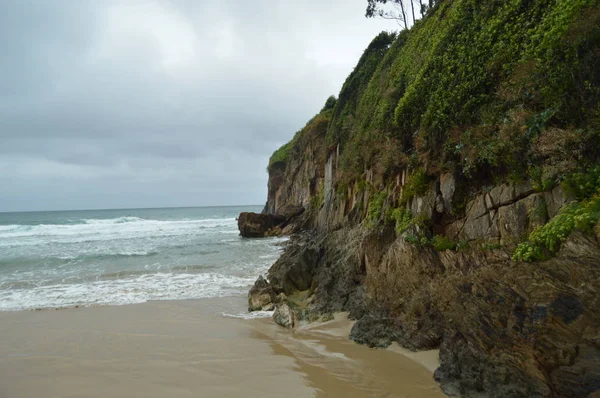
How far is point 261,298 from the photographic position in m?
11.0

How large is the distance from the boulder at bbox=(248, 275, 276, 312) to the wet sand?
0.97 metres

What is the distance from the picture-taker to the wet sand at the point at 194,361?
5.64m

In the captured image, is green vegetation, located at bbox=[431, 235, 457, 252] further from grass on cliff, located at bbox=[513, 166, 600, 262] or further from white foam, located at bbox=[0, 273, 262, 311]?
white foam, located at bbox=[0, 273, 262, 311]

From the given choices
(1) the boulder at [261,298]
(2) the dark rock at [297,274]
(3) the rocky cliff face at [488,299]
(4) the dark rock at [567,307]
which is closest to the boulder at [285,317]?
(3) the rocky cliff face at [488,299]

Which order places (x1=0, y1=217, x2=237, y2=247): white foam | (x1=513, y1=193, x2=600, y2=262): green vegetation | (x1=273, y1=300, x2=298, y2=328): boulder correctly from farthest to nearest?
(x1=0, y1=217, x2=237, y2=247): white foam → (x1=273, y1=300, x2=298, y2=328): boulder → (x1=513, y1=193, x2=600, y2=262): green vegetation

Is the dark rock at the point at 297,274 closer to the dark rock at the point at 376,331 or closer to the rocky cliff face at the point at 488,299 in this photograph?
the rocky cliff face at the point at 488,299

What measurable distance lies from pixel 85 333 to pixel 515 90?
11703 millimetres

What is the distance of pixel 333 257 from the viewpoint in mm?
11492

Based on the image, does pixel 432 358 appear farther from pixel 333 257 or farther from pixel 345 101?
pixel 345 101

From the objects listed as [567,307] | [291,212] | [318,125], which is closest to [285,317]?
[567,307]

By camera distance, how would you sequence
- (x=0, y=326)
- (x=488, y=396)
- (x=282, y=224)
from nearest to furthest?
(x=488, y=396) → (x=0, y=326) → (x=282, y=224)

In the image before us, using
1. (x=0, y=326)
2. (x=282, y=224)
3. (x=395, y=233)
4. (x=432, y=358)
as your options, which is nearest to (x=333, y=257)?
(x=395, y=233)

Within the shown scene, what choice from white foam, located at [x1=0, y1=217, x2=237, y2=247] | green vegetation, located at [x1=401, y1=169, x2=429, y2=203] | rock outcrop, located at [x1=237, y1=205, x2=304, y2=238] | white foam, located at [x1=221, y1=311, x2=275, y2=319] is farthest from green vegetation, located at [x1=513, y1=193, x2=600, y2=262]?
white foam, located at [x1=0, y1=217, x2=237, y2=247]

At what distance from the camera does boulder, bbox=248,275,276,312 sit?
10773 millimetres
